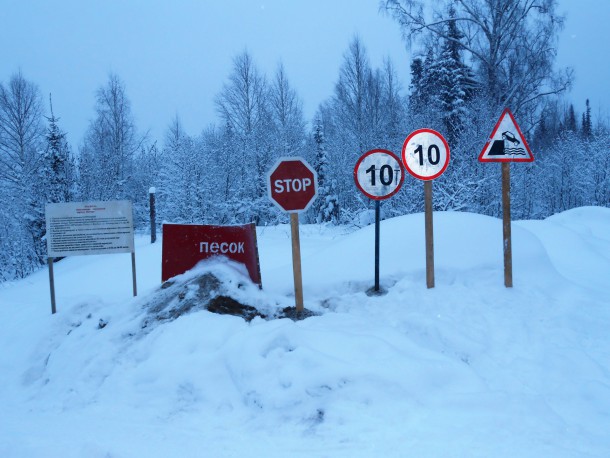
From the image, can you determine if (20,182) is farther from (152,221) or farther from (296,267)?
(296,267)

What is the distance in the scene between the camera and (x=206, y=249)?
5.37 meters

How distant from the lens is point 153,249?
10.6 metres

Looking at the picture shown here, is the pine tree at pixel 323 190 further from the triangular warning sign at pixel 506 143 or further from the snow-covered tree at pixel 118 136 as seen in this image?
the triangular warning sign at pixel 506 143

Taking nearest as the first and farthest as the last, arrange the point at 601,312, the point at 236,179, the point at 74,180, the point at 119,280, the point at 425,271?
the point at 601,312 → the point at 425,271 → the point at 119,280 → the point at 74,180 → the point at 236,179

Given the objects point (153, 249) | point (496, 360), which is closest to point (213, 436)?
point (496, 360)

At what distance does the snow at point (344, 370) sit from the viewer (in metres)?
2.68

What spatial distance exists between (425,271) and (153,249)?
716cm

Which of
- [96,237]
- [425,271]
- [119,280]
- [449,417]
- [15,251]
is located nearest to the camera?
[449,417]

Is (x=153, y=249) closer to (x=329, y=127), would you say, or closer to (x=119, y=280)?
(x=119, y=280)

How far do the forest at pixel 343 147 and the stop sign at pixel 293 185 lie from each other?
8.16 metres

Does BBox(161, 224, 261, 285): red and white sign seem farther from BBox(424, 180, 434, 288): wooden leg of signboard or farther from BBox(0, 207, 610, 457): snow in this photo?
BBox(424, 180, 434, 288): wooden leg of signboard

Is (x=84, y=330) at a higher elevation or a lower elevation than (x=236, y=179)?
lower

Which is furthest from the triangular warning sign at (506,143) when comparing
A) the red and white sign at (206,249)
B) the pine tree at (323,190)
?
the pine tree at (323,190)

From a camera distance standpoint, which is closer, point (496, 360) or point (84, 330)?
point (496, 360)
